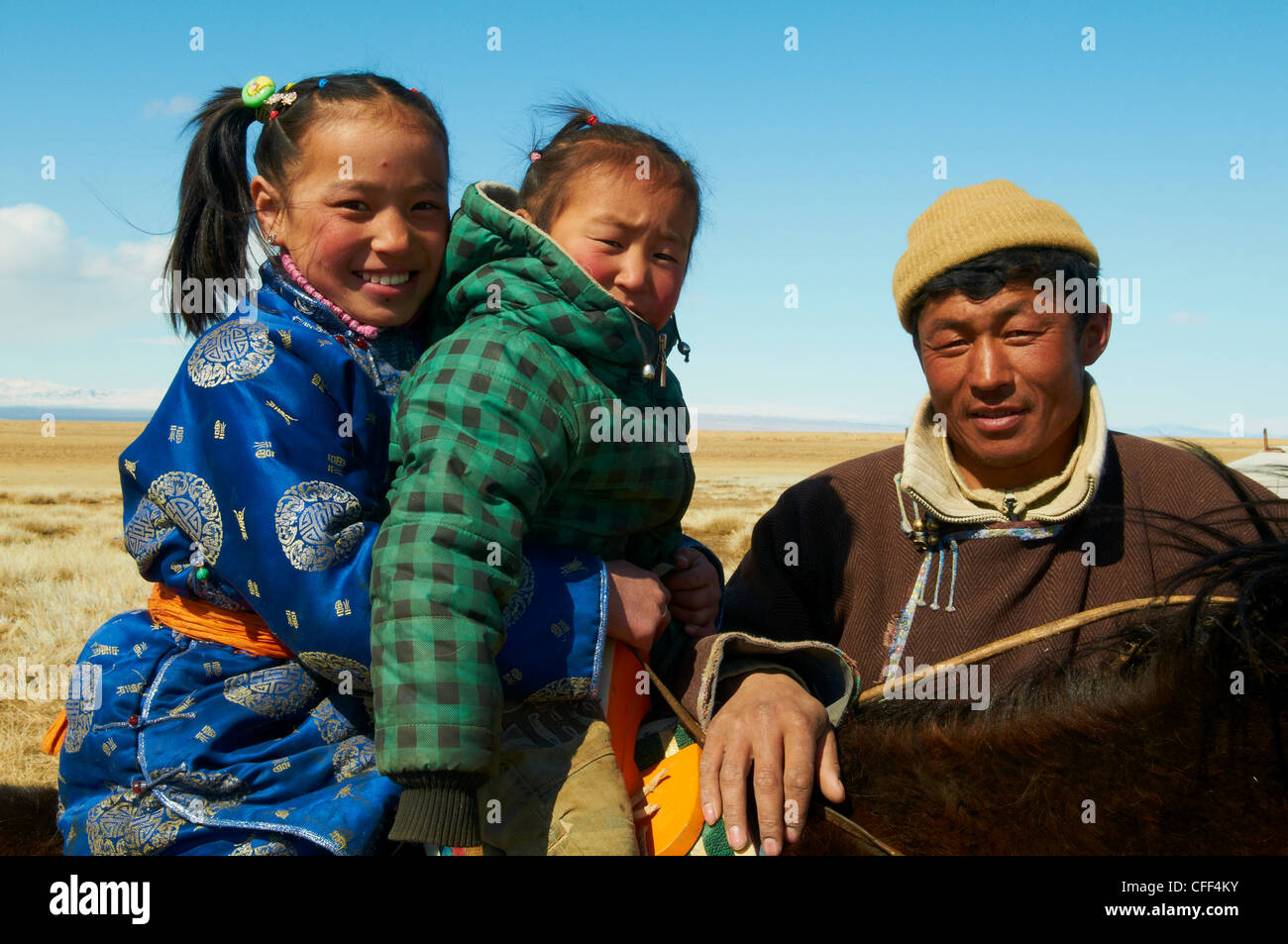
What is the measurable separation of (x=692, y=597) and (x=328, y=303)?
4.00 feet

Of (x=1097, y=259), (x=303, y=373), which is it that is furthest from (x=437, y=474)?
(x=1097, y=259)

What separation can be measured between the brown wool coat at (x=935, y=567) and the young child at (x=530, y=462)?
1.39ft

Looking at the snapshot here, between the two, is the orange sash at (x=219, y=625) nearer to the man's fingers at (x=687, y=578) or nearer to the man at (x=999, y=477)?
the man's fingers at (x=687, y=578)

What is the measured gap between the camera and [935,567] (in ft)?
10.2

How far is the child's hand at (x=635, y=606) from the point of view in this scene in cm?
233

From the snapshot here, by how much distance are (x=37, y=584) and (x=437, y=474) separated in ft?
33.0

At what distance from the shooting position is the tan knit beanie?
291 cm

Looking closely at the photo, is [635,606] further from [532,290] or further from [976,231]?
[976,231]

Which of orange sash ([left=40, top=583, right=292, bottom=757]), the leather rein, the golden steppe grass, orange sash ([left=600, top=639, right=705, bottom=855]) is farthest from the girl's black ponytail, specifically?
the golden steppe grass

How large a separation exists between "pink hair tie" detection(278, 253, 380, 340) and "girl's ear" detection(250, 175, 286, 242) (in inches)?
4.9

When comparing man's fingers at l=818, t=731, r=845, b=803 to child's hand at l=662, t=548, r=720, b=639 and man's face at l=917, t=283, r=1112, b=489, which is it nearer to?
child's hand at l=662, t=548, r=720, b=639

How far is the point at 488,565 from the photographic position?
2.00 meters

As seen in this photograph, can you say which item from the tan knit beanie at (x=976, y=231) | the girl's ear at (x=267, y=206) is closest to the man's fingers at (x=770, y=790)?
the tan knit beanie at (x=976, y=231)
